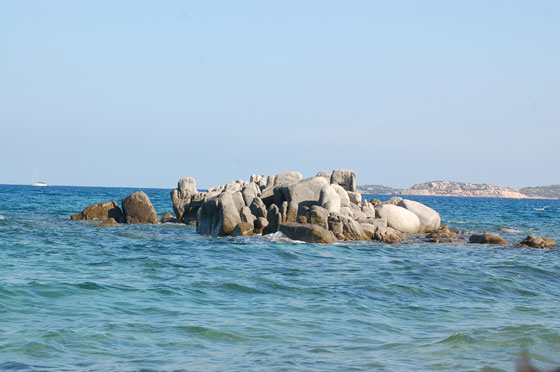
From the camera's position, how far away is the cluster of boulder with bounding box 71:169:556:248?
23.1 metres

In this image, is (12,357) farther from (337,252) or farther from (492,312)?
(337,252)

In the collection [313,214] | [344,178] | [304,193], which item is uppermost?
[344,178]

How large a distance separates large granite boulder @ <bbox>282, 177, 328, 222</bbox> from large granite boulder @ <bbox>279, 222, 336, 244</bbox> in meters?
2.45

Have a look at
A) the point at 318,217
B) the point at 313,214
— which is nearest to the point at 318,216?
the point at 318,217

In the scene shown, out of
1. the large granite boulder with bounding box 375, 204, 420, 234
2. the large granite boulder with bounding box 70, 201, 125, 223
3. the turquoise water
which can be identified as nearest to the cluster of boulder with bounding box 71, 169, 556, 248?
the large granite boulder with bounding box 375, 204, 420, 234

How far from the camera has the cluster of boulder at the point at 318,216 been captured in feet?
75.7

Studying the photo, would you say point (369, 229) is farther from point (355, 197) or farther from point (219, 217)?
point (219, 217)

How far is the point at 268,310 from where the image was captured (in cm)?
1006

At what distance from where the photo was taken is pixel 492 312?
10570 mm

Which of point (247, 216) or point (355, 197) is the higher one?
point (355, 197)

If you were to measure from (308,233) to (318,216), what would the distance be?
179 centimetres

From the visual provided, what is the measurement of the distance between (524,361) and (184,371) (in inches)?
228

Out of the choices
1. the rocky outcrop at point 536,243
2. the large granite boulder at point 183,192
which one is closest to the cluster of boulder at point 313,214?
the rocky outcrop at point 536,243

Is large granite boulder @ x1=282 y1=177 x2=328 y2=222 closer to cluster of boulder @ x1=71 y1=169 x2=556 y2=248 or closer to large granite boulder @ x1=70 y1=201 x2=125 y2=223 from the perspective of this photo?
cluster of boulder @ x1=71 y1=169 x2=556 y2=248
